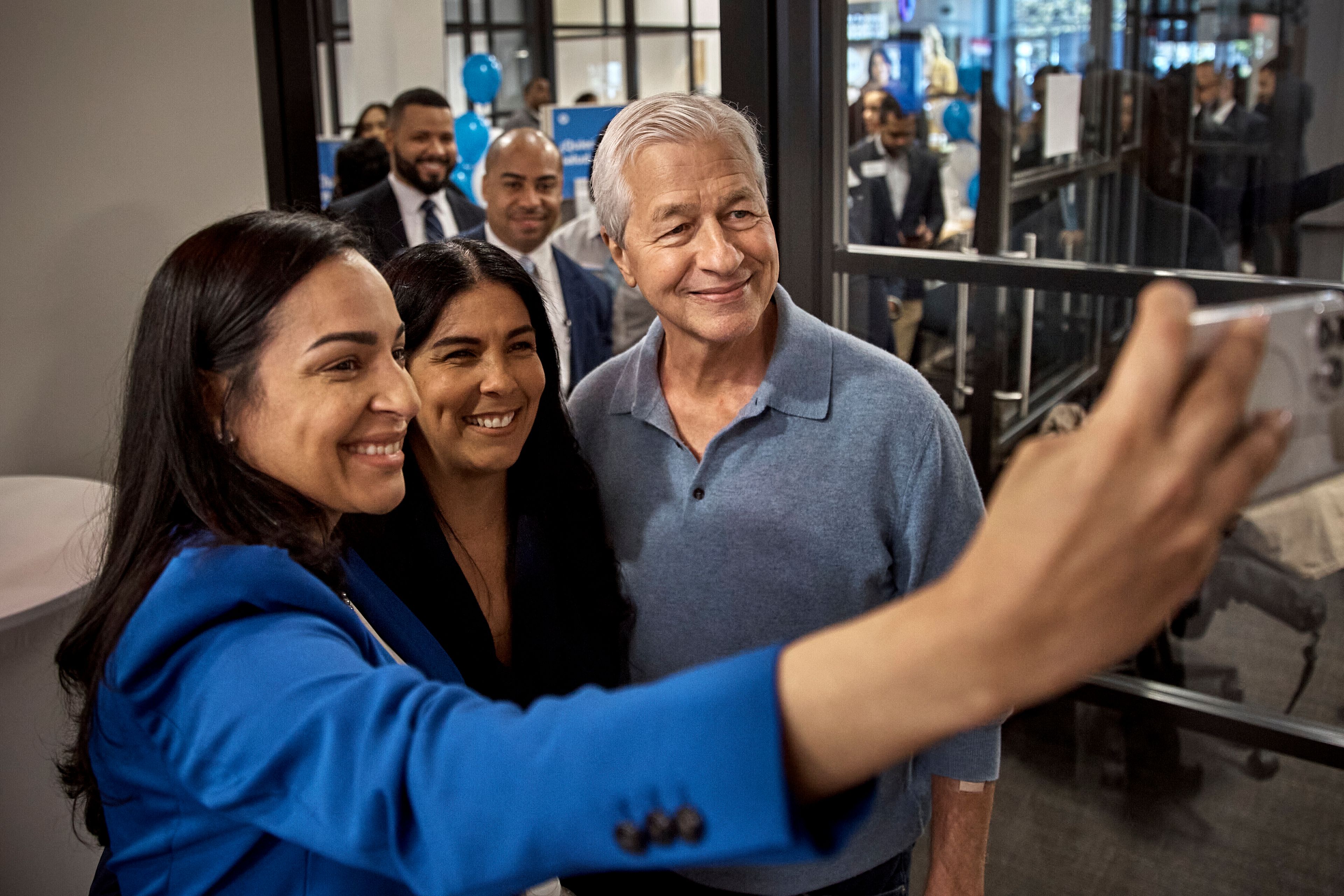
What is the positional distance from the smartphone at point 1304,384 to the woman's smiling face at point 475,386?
1129mm

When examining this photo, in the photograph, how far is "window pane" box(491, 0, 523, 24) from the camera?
13.2m

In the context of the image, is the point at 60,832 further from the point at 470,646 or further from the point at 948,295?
the point at 948,295

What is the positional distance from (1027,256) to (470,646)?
4.57ft

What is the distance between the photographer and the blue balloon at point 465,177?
22.1 ft

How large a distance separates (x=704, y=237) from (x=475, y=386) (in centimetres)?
37

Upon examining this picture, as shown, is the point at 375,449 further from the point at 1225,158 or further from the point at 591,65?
the point at 591,65

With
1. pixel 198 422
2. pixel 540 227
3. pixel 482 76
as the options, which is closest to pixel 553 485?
pixel 198 422

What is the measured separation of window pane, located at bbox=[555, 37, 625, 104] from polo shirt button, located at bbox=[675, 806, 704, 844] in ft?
45.0

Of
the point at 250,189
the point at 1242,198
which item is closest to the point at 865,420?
the point at 1242,198

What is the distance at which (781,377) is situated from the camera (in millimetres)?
1501

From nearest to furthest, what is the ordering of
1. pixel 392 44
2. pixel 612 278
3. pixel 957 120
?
pixel 957 120, pixel 612 278, pixel 392 44

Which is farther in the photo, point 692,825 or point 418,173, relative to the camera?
point 418,173

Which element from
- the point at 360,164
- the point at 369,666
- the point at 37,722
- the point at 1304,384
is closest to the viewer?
the point at 1304,384

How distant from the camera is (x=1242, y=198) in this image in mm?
2094
